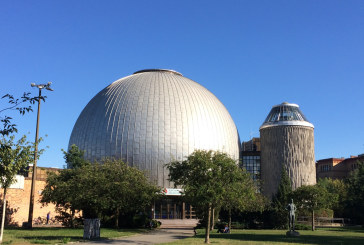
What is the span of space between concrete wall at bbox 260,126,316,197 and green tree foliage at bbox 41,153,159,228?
33884mm

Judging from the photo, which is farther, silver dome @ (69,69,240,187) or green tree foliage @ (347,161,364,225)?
silver dome @ (69,69,240,187)

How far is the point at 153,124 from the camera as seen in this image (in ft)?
188

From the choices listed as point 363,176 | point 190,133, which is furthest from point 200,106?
point 363,176

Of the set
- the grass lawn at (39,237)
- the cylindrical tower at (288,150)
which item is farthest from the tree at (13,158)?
the cylindrical tower at (288,150)

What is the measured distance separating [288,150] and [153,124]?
2445 cm

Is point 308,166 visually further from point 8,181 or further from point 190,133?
point 8,181

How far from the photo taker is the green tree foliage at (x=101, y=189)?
31.8 m

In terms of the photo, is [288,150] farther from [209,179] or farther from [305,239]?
[209,179]

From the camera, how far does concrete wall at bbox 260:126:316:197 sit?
212 feet

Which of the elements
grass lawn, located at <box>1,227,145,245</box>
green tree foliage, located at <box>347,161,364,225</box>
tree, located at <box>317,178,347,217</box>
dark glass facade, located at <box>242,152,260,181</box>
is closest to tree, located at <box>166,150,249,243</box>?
grass lawn, located at <box>1,227,145,245</box>

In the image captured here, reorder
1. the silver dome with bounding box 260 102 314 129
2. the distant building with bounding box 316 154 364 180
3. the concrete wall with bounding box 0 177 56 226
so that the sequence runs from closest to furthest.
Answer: the concrete wall with bounding box 0 177 56 226
the silver dome with bounding box 260 102 314 129
the distant building with bounding box 316 154 364 180

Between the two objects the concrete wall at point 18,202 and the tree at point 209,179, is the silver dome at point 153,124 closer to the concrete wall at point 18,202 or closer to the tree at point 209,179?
the concrete wall at point 18,202

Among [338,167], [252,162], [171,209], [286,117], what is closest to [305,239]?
[171,209]

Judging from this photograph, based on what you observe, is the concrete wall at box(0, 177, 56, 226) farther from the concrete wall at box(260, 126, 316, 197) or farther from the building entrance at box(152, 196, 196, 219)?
the concrete wall at box(260, 126, 316, 197)
